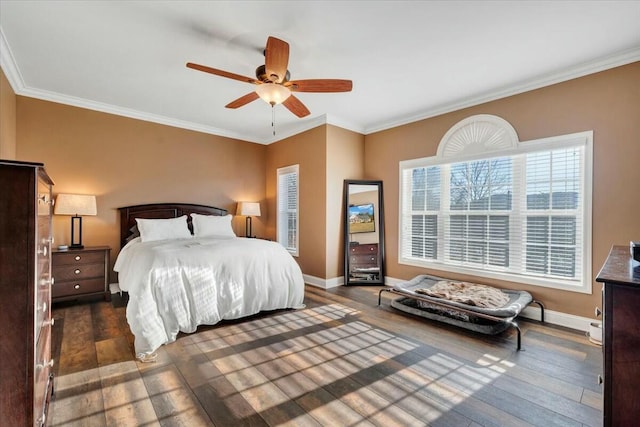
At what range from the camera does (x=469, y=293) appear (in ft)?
11.2

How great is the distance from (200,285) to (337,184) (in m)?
2.65

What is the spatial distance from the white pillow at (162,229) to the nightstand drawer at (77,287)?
30.7 inches

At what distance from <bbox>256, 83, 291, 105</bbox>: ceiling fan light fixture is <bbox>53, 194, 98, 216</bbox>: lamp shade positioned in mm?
2898

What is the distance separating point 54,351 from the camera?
98.2 inches

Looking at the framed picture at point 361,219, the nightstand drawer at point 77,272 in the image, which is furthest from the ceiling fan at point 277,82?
the nightstand drawer at point 77,272

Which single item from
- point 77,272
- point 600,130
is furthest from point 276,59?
point 77,272

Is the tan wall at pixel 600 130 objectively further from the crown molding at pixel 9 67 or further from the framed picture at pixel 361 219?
the crown molding at pixel 9 67

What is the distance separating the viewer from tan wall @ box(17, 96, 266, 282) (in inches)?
153

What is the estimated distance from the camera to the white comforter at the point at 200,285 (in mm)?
2617

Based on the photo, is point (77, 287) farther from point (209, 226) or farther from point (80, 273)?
point (209, 226)

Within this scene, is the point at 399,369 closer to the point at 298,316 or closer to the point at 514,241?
the point at 298,316

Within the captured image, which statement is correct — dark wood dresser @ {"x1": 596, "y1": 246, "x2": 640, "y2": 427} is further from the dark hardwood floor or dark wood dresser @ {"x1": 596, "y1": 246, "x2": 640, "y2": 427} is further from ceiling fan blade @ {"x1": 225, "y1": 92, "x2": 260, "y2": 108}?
ceiling fan blade @ {"x1": 225, "y1": 92, "x2": 260, "y2": 108}

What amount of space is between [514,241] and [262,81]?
3.36 metres

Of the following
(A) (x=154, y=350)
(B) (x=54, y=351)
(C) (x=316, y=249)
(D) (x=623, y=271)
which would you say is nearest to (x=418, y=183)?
(C) (x=316, y=249)
